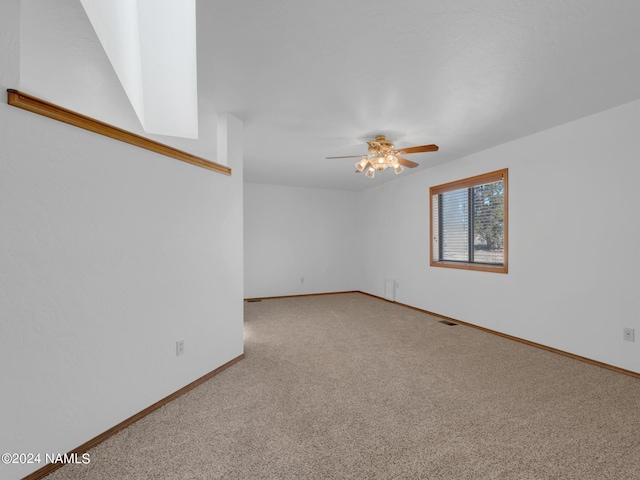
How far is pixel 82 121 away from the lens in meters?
1.62

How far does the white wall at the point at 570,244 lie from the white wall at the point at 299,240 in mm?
2920

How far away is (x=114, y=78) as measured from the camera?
7.79ft

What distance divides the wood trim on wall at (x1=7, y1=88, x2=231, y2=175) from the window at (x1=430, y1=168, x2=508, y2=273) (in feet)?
12.1

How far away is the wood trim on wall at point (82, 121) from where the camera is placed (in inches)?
53.0

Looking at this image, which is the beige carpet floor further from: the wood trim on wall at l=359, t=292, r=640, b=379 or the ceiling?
the ceiling

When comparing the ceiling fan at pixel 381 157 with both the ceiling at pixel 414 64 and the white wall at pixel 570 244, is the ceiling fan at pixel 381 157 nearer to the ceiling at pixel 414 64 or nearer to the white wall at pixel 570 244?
the ceiling at pixel 414 64

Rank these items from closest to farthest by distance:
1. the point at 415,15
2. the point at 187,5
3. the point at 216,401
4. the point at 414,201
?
the point at 415,15, the point at 187,5, the point at 216,401, the point at 414,201

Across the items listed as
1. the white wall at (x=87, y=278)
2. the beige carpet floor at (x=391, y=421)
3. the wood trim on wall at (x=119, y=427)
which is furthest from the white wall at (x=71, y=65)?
the beige carpet floor at (x=391, y=421)

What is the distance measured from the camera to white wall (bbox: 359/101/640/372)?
270cm

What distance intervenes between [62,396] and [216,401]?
3.10 feet

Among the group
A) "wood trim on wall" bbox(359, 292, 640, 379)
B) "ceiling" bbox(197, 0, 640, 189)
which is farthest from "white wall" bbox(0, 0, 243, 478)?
"wood trim on wall" bbox(359, 292, 640, 379)

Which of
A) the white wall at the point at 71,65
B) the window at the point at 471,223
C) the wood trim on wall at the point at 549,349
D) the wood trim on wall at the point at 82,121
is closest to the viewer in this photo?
the wood trim on wall at the point at 82,121

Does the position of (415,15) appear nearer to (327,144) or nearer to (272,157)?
(327,144)

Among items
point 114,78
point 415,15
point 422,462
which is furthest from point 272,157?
point 422,462
